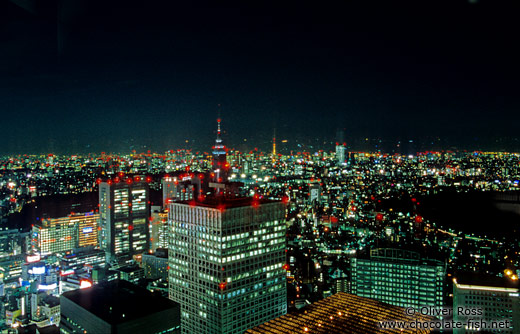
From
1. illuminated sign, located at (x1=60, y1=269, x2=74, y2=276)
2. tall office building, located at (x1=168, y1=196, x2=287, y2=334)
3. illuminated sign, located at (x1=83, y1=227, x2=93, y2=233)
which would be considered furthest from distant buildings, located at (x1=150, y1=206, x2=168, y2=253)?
tall office building, located at (x1=168, y1=196, x2=287, y2=334)

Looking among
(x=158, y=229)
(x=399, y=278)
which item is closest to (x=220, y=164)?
(x=158, y=229)

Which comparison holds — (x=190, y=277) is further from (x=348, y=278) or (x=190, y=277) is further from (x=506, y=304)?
(x=506, y=304)

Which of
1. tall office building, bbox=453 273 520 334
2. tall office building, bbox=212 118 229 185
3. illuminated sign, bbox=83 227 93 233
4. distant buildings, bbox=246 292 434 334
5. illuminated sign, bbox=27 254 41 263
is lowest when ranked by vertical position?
→ illuminated sign, bbox=27 254 41 263

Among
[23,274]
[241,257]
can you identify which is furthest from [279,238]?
[23,274]

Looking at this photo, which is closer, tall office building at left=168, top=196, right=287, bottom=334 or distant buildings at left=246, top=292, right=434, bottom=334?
distant buildings at left=246, top=292, right=434, bottom=334

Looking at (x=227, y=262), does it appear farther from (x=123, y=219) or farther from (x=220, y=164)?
(x=220, y=164)

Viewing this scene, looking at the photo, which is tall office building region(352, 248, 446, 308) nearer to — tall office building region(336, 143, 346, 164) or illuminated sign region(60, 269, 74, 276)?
illuminated sign region(60, 269, 74, 276)
